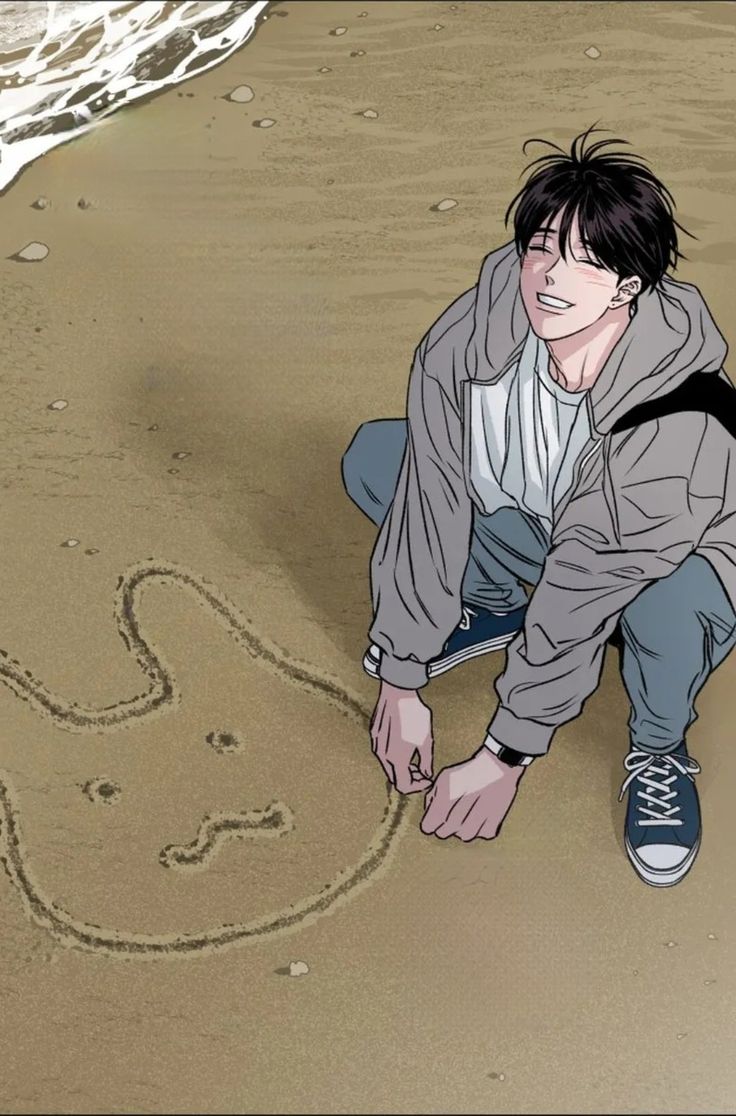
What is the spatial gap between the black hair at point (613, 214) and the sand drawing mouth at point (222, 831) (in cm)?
66

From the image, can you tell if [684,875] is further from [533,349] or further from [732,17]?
[732,17]

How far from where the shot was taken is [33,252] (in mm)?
1425

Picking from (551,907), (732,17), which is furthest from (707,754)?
(732,17)

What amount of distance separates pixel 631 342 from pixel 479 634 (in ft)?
1.27

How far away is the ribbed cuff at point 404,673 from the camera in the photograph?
4.03ft

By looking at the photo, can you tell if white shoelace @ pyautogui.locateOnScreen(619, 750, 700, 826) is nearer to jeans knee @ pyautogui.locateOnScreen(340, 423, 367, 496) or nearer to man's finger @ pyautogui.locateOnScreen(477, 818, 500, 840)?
man's finger @ pyautogui.locateOnScreen(477, 818, 500, 840)

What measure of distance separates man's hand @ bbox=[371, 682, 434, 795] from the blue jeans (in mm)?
132

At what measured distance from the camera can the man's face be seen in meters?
1.04

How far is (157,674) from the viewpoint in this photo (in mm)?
1329

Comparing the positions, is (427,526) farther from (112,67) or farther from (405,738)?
(112,67)

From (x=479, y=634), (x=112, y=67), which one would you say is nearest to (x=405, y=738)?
(x=479, y=634)

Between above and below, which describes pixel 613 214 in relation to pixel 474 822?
above

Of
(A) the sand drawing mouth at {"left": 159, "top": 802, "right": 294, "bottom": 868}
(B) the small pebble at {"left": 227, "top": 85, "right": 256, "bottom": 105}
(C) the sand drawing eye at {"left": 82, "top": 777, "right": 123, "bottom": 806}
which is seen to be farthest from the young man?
(B) the small pebble at {"left": 227, "top": 85, "right": 256, "bottom": 105}

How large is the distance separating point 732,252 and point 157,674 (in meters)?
0.79
